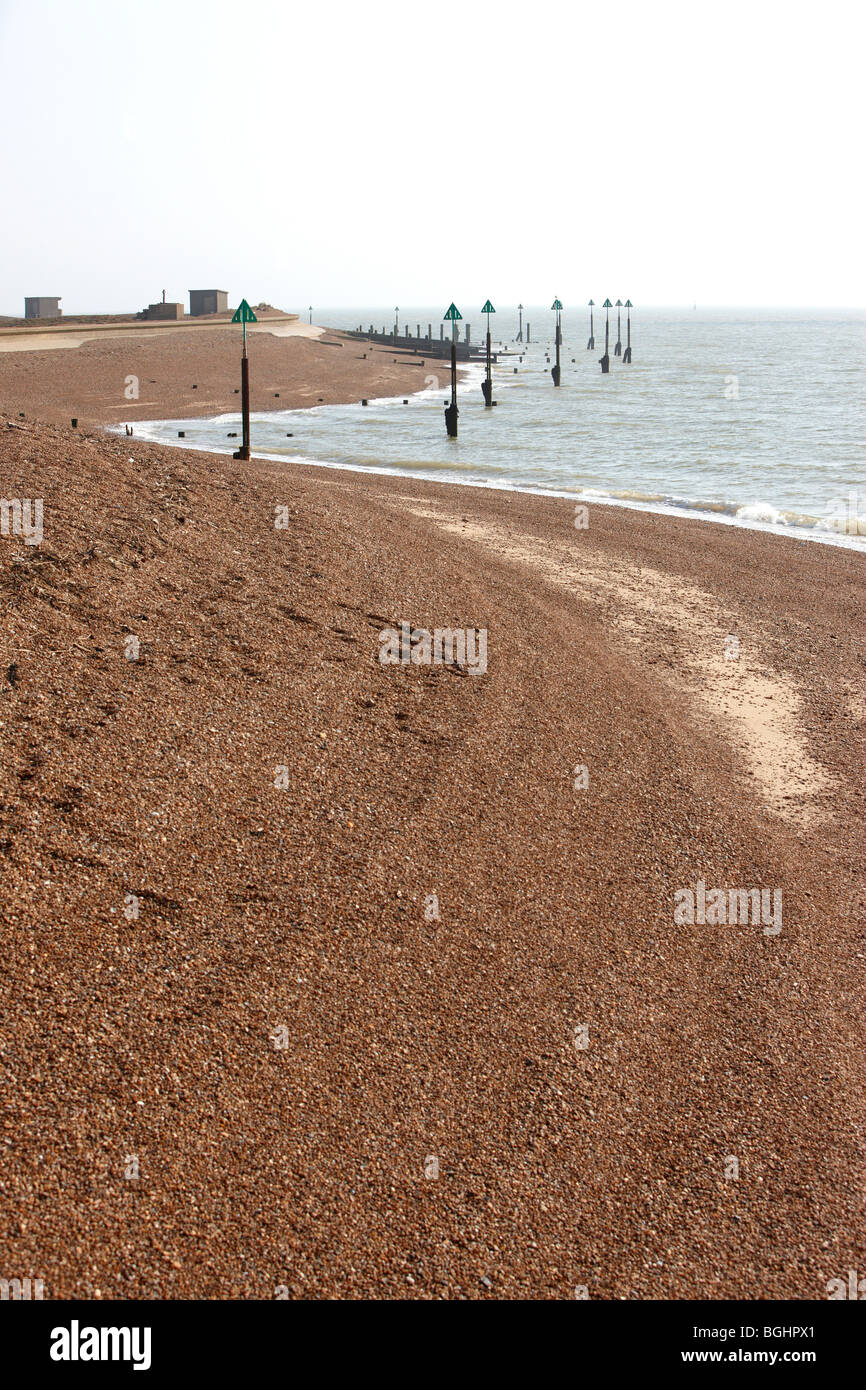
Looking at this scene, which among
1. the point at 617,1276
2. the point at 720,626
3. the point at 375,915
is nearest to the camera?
the point at 617,1276

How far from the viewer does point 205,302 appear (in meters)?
79.4

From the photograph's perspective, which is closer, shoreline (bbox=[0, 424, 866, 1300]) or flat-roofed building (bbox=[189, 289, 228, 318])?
shoreline (bbox=[0, 424, 866, 1300])

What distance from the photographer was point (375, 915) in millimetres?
6629

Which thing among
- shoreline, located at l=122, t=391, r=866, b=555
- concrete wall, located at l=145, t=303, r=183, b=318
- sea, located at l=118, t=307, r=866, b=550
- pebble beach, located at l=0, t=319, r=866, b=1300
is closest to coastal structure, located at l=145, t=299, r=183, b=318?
concrete wall, located at l=145, t=303, r=183, b=318

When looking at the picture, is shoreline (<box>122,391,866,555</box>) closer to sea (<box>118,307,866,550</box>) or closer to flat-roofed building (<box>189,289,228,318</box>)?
sea (<box>118,307,866,550</box>)

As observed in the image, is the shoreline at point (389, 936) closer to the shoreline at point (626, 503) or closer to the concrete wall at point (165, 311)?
the shoreline at point (626, 503)

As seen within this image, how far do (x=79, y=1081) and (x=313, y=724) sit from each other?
426 centimetres

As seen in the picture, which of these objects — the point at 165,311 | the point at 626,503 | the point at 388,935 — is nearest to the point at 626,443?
the point at 626,503

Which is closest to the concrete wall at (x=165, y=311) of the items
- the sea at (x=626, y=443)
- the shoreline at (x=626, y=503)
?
the sea at (x=626, y=443)

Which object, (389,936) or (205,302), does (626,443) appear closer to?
(389,936)

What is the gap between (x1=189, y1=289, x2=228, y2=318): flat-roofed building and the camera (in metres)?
79.4

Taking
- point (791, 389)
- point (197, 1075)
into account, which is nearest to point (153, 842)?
point (197, 1075)
